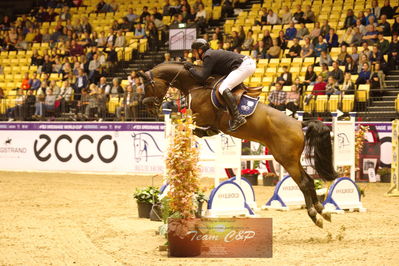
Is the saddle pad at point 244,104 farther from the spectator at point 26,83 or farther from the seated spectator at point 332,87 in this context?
the spectator at point 26,83

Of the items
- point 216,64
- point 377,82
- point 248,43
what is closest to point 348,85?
point 377,82

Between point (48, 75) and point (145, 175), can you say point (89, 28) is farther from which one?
point (145, 175)

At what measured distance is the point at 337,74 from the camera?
17.9 m

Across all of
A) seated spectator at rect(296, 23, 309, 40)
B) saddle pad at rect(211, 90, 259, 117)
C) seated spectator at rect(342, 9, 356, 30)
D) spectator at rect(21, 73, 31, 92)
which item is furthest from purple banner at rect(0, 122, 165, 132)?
saddle pad at rect(211, 90, 259, 117)

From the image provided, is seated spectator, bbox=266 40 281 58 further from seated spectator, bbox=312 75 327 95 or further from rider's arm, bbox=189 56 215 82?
rider's arm, bbox=189 56 215 82

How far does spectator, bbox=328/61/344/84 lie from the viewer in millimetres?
17906

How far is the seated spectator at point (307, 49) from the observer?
781 inches

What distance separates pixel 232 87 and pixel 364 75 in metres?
10.1

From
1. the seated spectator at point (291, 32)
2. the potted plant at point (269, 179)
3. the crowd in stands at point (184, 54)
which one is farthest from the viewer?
the seated spectator at point (291, 32)

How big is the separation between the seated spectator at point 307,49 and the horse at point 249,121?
11138 millimetres

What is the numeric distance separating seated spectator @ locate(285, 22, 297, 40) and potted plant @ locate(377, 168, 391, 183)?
6.04m

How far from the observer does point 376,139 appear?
16.8 metres

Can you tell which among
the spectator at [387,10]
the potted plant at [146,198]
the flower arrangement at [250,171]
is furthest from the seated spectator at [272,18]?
the potted plant at [146,198]

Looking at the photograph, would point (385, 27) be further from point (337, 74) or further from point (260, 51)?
point (260, 51)
